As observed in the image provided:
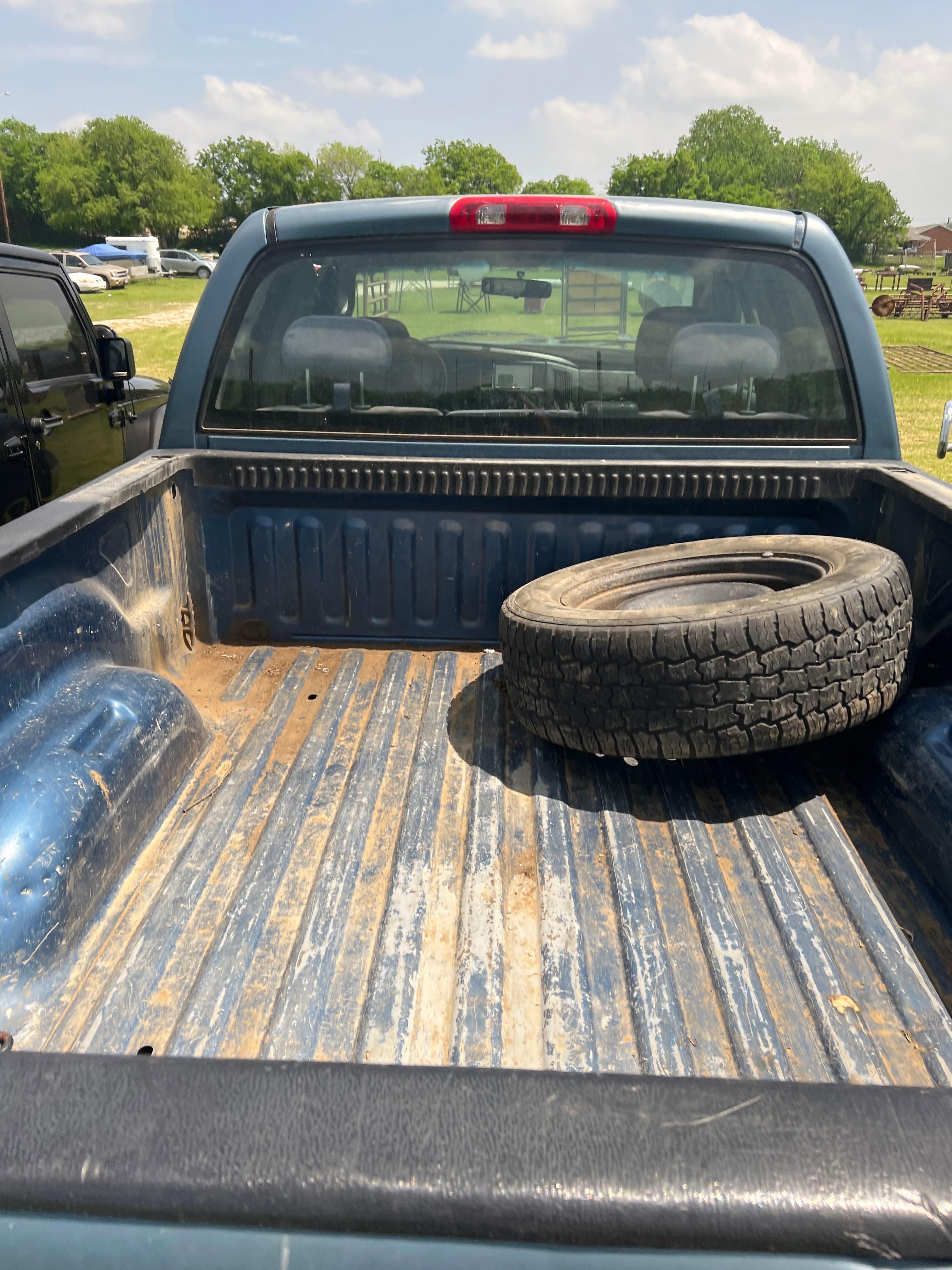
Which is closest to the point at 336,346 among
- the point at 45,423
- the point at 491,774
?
the point at 491,774

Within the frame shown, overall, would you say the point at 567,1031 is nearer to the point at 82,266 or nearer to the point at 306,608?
the point at 306,608

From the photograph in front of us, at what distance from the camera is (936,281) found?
5506 centimetres

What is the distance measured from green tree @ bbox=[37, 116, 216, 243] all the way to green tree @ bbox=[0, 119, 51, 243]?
2.22 meters

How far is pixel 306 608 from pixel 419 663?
384mm

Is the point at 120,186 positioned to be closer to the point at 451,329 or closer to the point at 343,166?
the point at 343,166

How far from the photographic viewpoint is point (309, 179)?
109875 mm

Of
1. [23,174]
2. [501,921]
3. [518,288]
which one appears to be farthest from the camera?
[23,174]

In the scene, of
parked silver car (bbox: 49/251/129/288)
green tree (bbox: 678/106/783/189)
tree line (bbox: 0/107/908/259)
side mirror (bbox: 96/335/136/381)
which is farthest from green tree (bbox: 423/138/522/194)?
side mirror (bbox: 96/335/136/381)

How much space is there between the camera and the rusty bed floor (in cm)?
154

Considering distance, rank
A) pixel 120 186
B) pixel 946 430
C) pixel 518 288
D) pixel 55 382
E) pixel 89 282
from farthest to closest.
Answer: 1. pixel 120 186
2. pixel 89 282
3. pixel 55 382
4. pixel 946 430
5. pixel 518 288

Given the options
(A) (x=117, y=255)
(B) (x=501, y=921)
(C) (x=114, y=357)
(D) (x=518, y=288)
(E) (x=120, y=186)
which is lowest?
(B) (x=501, y=921)

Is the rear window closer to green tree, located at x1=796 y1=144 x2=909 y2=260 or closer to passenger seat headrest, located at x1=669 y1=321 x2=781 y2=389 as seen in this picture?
passenger seat headrest, located at x1=669 y1=321 x2=781 y2=389

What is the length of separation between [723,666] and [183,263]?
6589 centimetres

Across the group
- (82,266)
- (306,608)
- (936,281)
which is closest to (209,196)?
(82,266)
